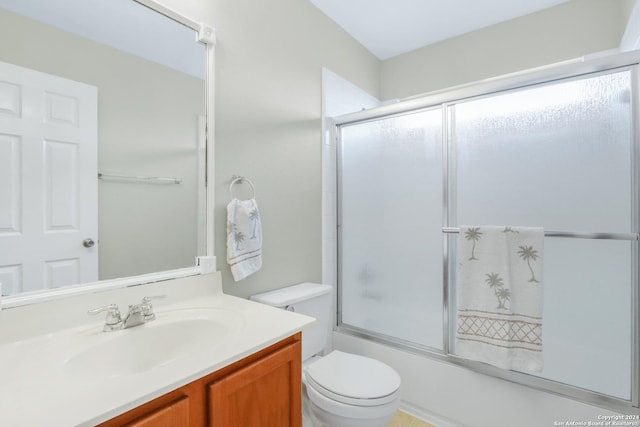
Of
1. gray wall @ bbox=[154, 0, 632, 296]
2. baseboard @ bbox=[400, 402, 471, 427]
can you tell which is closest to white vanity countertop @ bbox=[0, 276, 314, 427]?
gray wall @ bbox=[154, 0, 632, 296]

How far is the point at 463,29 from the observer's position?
2.33 meters

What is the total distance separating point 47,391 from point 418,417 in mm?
1788

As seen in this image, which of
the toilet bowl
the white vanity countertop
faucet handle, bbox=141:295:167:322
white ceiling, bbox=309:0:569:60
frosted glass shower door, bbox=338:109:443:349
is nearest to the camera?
the white vanity countertop

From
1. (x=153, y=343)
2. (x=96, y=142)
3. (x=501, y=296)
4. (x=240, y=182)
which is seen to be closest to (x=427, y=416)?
(x=501, y=296)

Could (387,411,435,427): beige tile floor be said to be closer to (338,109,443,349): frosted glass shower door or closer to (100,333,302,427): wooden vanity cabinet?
(338,109,443,349): frosted glass shower door

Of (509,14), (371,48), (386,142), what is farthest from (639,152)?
(371,48)

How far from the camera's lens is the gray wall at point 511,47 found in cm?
194

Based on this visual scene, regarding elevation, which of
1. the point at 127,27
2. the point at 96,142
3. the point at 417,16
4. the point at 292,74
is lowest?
the point at 96,142

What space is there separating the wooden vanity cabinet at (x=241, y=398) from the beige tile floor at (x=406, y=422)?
3.22ft

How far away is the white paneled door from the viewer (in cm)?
94

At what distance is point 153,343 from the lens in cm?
106

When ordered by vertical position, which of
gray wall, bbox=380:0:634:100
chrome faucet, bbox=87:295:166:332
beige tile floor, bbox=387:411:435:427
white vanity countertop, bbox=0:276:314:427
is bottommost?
beige tile floor, bbox=387:411:435:427

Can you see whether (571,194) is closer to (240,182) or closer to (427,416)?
(427,416)

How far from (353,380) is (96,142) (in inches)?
54.3
